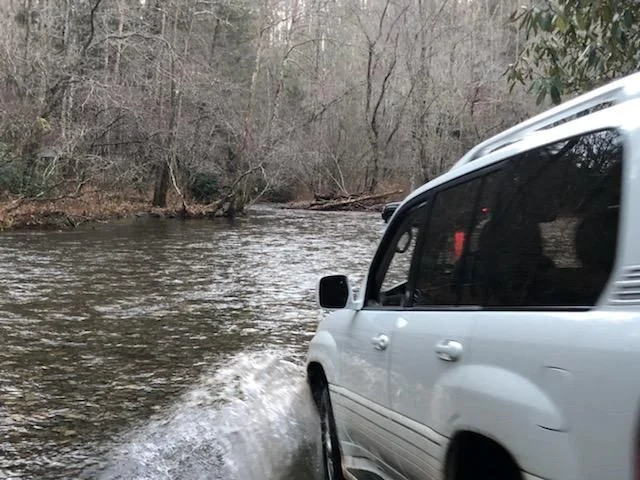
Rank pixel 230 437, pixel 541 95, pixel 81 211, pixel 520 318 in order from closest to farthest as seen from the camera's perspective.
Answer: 1. pixel 520 318
2. pixel 230 437
3. pixel 541 95
4. pixel 81 211

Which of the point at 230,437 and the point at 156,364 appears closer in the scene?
the point at 230,437

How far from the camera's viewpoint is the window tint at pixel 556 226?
2170mm

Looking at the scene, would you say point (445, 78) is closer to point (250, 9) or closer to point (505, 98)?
point (505, 98)

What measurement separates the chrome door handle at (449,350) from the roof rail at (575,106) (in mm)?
880

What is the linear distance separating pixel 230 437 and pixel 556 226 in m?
3.70

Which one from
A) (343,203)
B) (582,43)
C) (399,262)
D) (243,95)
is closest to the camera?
(399,262)

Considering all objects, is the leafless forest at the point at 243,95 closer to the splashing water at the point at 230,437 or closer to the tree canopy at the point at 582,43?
the splashing water at the point at 230,437

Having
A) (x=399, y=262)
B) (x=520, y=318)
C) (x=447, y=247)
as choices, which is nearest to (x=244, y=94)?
(x=399, y=262)

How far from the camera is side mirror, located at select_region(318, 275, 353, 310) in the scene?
4207 mm

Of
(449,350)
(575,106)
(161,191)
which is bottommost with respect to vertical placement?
(449,350)

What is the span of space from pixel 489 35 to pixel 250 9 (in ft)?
46.2

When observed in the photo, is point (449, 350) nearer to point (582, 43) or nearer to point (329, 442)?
point (329, 442)

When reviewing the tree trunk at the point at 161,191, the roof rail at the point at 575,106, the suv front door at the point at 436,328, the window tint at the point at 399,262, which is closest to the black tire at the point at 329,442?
the window tint at the point at 399,262

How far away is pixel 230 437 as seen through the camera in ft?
18.0
